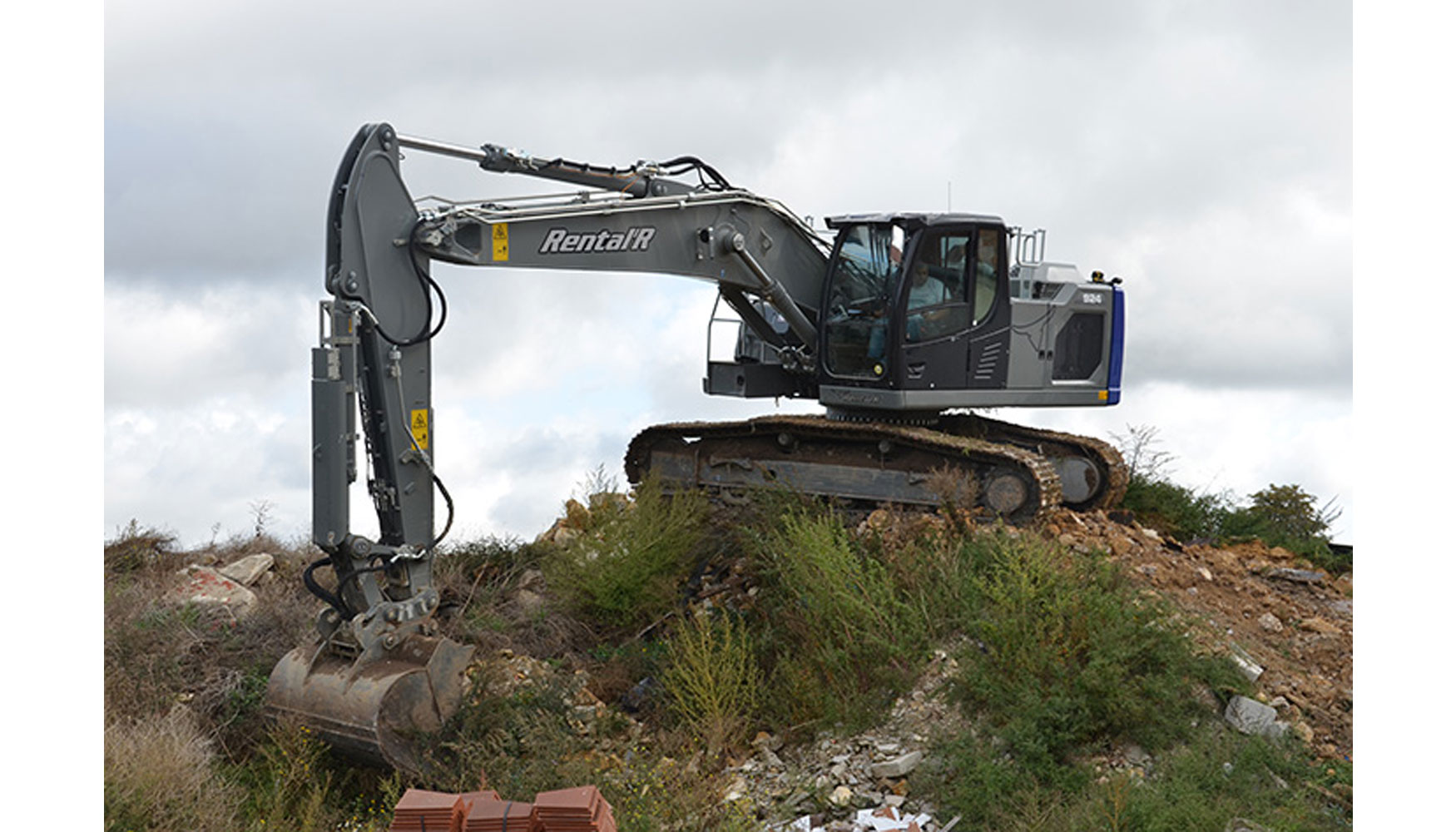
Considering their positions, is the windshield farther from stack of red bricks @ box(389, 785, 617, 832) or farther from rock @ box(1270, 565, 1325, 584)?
stack of red bricks @ box(389, 785, 617, 832)

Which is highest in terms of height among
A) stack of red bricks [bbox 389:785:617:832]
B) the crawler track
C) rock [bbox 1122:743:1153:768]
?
the crawler track

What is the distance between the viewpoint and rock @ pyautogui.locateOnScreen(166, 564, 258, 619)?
1062 cm

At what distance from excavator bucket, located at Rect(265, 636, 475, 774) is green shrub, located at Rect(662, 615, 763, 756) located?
147 cm

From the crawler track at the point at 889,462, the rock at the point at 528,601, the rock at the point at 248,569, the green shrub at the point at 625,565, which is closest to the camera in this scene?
the green shrub at the point at 625,565

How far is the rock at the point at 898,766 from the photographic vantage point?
7754 millimetres

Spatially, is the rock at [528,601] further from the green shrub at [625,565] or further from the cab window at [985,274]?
the cab window at [985,274]

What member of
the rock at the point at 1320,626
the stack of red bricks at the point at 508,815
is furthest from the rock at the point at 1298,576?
the stack of red bricks at the point at 508,815

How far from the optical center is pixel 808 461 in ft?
39.4

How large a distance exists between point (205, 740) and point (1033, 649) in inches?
201

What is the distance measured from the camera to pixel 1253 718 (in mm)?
8078

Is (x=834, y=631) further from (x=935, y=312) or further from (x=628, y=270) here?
(x=935, y=312)

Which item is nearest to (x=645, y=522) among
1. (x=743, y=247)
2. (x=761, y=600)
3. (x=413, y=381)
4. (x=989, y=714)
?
(x=761, y=600)

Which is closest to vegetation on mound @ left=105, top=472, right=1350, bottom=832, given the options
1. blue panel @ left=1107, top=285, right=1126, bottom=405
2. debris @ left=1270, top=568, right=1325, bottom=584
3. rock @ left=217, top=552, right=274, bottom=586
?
rock @ left=217, top=552, right=274, bottom=586

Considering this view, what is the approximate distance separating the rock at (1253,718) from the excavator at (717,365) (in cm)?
286
